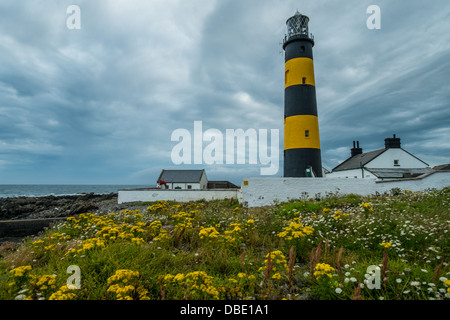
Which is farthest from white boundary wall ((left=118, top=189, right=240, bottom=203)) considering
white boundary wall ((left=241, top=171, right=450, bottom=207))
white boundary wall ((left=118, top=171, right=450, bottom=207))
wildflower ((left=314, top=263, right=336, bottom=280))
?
wildflower ((left=314, top=263, right=336, bottom=280))

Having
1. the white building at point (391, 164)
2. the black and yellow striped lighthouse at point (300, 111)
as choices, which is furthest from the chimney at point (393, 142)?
the black and yellow striped lighthouse at point (300, 111)

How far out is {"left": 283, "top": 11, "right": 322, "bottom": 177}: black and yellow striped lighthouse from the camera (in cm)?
1681

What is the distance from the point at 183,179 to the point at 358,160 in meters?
23.3

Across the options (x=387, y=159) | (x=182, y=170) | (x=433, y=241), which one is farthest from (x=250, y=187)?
(x=182, y=170)

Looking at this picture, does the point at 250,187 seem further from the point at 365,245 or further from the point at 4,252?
the point at 4,252

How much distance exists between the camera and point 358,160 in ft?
97.4

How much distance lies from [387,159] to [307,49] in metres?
17.2

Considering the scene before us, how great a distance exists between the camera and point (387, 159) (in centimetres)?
2698

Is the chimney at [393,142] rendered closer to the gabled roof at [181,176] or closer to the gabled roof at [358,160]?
→ the gabled roof at [358,160]

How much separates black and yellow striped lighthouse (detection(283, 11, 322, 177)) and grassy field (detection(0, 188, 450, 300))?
927cm

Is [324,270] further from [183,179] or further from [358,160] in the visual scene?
[183,179]

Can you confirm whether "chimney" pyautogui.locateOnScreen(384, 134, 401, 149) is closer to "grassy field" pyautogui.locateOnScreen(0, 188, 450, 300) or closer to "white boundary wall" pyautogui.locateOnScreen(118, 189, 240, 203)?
"white boundary wall" pyautogui.locateOnScreen(118, 189, 240, 203)

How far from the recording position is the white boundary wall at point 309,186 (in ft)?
46.3

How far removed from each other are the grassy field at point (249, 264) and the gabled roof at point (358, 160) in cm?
2191
